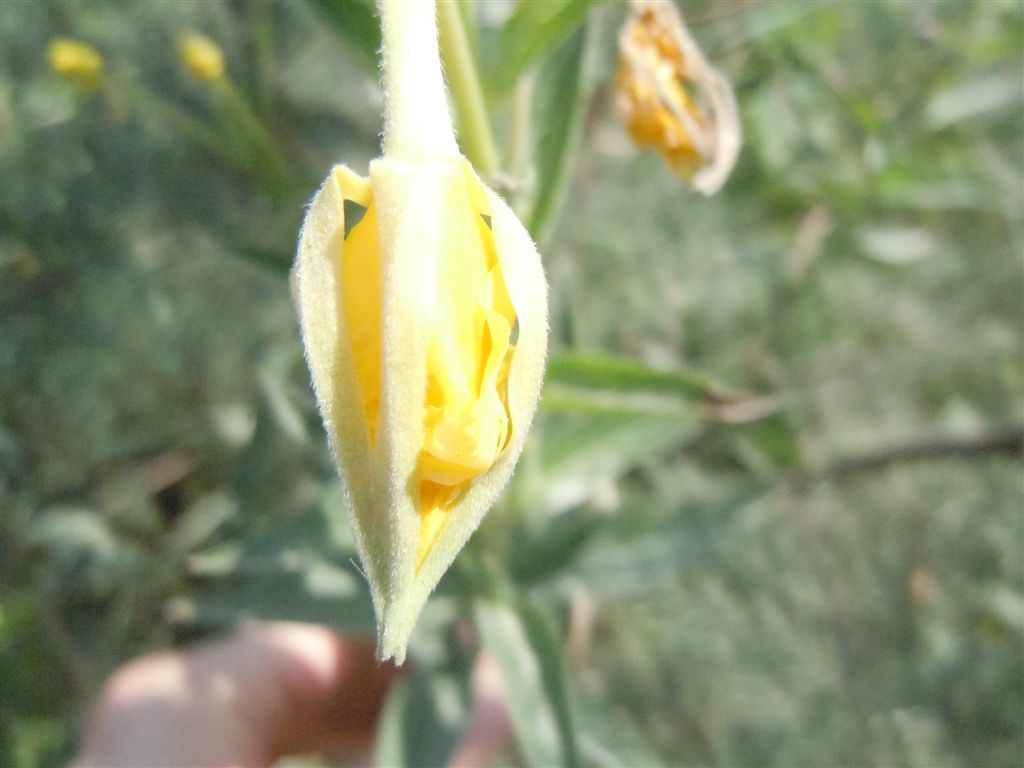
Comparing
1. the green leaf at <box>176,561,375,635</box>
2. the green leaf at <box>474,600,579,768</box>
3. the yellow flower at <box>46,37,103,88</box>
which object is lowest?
the green leaf at <box>474,600,579,768</box>

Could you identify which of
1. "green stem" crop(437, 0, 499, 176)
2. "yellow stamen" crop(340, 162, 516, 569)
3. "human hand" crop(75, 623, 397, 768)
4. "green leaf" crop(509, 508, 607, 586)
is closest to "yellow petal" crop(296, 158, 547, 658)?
"yellow stamen" crop(340, 162, 516, 569)

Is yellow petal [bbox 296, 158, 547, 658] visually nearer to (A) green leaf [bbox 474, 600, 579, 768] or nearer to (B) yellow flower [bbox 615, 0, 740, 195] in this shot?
(B) yellow flower [bbox 615, 0, 740, 195]

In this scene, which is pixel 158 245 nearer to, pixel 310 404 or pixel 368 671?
pixel 310 404

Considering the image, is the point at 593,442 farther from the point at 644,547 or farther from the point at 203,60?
the point at 203,60

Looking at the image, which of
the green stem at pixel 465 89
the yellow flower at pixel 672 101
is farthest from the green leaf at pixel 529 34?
the yellow flower at pixel 672 101

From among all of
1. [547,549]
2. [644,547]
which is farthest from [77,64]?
[644,547]

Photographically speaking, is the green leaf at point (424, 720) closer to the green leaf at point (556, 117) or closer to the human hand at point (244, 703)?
the human hand at point (244, 703)
